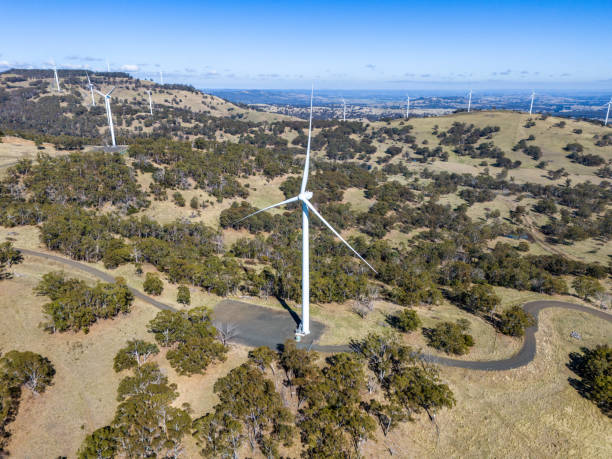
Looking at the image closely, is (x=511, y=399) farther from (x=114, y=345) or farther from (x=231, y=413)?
(x=114, y=345)

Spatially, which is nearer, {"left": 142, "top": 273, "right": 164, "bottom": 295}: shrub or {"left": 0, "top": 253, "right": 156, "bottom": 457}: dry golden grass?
{"left": 0, "top": 253, "right": 156, "bottom": 457}: dry golden grass

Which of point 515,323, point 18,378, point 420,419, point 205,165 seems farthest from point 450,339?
point 205,165

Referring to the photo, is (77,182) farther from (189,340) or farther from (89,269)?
(189,340)

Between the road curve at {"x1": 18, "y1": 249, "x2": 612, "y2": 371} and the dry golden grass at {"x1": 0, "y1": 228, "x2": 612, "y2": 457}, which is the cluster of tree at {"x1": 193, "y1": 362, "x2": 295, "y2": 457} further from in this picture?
the road curve at {"x1": 18, "y1": 249, "x2": 612, "y2": 371}

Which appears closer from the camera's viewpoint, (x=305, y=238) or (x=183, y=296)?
(x=305, y=238)

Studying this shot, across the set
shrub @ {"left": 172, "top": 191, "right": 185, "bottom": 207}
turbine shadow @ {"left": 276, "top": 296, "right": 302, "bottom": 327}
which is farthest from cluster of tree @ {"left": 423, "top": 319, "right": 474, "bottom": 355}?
shrub @ {"left": 172, "top": 191, "right": 185, "bottom": 207}

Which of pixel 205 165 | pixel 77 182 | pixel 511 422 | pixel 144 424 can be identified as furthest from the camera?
pixel 205 165

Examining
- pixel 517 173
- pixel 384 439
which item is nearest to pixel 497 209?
pixel 517 173
